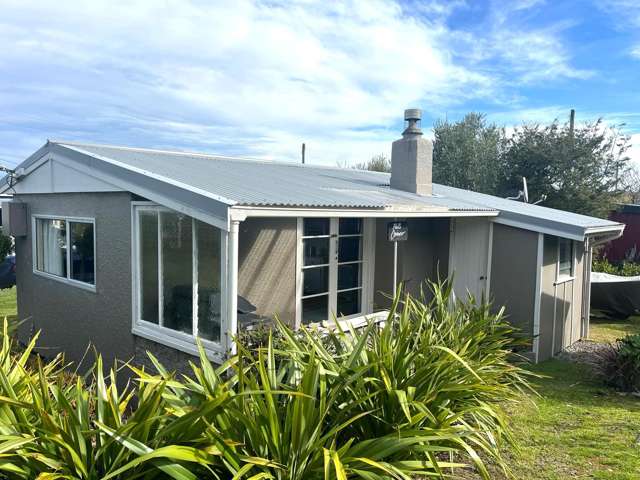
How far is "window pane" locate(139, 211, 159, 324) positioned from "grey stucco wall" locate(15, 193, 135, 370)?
352mm

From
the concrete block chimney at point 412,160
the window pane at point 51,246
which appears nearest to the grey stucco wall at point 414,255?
the concrete block chimney at point 412,160

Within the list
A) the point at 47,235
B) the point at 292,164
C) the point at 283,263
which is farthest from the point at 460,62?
Answer: the point at 47,235

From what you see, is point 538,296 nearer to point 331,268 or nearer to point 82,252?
point 331,268

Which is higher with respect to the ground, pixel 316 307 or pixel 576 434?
pixel 316 307

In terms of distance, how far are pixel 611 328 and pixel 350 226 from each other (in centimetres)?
761

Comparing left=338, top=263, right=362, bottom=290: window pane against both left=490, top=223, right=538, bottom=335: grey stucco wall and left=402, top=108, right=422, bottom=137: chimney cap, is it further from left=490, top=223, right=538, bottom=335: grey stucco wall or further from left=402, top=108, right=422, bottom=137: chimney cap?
left=402, top=108, right=422, bottom=137: chimney cap

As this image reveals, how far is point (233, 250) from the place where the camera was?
5230 mm

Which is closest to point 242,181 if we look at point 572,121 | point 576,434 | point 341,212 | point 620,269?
point 341,212

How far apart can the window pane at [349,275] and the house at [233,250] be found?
3 cm

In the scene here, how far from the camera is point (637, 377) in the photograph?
7.04 meters

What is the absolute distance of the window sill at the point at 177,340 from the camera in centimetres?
561

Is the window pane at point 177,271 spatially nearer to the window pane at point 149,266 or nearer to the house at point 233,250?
the house at point 233,250

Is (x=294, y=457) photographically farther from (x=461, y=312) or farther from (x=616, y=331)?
(x=616, y=331)

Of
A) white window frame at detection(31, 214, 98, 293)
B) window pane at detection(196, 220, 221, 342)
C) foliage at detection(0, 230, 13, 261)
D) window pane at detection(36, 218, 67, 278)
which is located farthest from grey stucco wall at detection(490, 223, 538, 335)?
foliage at detection(0, 230, 13, 261)
